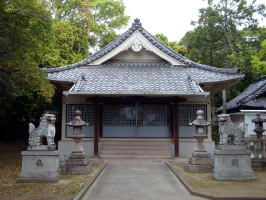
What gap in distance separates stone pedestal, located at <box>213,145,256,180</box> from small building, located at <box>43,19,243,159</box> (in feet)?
18.1

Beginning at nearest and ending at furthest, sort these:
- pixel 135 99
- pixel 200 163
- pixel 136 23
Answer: pixel 200 163 → pixel 135 99 → pixel 136 23

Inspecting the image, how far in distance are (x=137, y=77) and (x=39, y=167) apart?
29.4 feet

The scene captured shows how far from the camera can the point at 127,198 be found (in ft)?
27.5

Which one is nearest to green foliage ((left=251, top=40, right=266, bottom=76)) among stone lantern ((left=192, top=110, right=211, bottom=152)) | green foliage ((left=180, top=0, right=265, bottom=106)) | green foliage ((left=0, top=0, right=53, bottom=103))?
green foliage ((left=180, top=0, right=265, bottom=106))

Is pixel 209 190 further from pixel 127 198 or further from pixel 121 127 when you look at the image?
pixel 121 127

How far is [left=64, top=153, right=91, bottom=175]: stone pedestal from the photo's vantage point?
1210cm

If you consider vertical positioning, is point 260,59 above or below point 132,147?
above

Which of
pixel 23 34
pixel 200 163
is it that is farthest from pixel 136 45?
pixel 200 163

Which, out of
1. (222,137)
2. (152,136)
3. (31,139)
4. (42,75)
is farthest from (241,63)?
(31,139)

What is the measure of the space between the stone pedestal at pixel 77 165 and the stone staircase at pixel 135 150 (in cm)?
410

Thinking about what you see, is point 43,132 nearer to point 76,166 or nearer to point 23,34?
point 76,166

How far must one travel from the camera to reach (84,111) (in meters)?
A: 18.1

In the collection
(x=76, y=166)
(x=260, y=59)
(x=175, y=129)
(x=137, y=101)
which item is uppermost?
(x=260, y=59)

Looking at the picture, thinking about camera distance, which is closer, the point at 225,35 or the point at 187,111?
the point at 187,111
